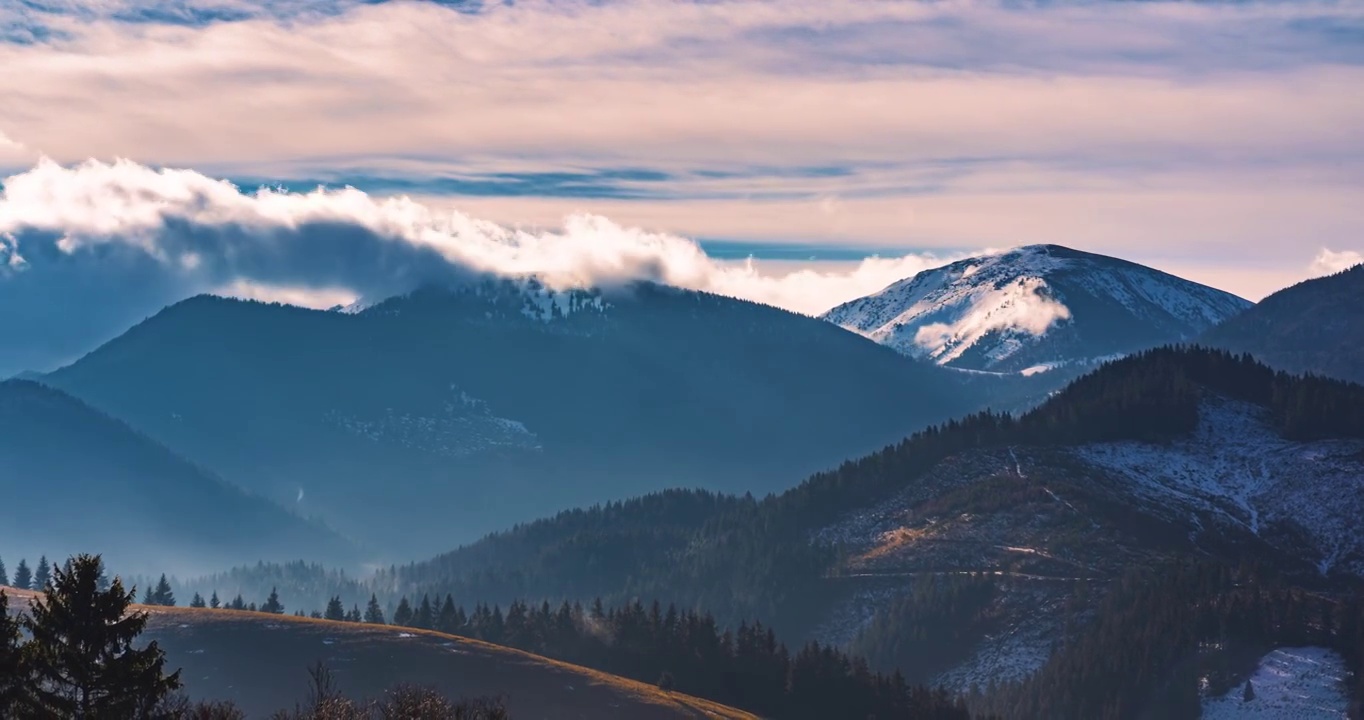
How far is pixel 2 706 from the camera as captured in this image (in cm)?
7706

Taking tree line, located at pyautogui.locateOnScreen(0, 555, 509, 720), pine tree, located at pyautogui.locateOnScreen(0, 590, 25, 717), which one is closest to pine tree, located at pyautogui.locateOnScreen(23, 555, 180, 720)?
tree line, located at pyautogui.locateOnScreen(0, 555, 509, 720)

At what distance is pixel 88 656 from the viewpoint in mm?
80750

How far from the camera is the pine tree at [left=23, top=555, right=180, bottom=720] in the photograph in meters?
79.8

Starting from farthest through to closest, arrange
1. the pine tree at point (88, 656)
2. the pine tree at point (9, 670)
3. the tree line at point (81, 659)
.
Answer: the pine tree at point (88, 656), the tree line at point (81, 659), the pine tree at point (9, 670)

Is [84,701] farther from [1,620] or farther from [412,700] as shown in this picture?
[412,700]

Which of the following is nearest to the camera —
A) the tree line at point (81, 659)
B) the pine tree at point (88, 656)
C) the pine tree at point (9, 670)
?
the pine tree at point (9, 670)

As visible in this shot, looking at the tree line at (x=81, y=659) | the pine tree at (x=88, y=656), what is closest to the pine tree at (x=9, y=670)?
the tree line at (x=81, y=659)

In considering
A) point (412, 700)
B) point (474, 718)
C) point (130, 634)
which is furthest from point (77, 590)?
point (474, 718)

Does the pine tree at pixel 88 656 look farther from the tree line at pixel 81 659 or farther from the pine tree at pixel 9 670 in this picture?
the pine tree at pixel 9 670

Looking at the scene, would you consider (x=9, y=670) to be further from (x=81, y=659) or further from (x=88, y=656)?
(x=88, y=656)

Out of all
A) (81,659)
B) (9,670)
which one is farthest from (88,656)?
(9,670)

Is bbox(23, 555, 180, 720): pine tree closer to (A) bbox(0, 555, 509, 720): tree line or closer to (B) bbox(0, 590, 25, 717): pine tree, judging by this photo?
(A) bbox(0, 555, 509, 720): tree line

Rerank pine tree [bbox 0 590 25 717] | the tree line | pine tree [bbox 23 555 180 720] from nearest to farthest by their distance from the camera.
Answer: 1. pine tree [bbox 0 590 25 717]
2. the tree line
3. pine tree [bbox 23 555 180 720]

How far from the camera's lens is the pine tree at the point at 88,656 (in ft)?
262
